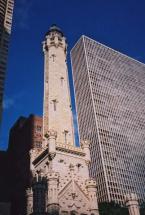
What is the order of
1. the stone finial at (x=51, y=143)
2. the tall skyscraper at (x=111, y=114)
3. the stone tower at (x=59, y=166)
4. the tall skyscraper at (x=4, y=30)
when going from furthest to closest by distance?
the tall skyscraper at (x=111, y=114) → the tall skyscraper at (x=4, y=30) → the stone finial at (x=51, y=143) → the stone tower at (x=59, y=166)

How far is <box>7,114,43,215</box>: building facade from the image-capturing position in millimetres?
115875

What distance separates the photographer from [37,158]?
5472cm

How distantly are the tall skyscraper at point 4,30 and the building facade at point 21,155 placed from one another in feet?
163

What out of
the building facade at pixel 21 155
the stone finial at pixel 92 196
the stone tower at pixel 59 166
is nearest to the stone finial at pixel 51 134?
the stone tower at pixel 59 166

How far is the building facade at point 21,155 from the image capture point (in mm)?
115875

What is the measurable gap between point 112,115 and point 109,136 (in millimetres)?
14985

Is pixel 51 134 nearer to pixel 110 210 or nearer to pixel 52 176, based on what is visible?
pixel 52 176

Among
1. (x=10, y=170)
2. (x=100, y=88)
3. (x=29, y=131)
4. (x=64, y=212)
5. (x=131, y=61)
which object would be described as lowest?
(x=64, y=212)

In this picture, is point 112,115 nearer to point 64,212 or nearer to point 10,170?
point 10,170

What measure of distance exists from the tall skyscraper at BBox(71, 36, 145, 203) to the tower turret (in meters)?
77.8

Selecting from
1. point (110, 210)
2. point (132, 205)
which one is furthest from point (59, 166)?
point (110, 210)

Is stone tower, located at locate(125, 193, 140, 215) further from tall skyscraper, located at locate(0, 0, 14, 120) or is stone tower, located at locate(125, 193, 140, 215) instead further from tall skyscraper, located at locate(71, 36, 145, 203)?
tall skyscraper, located at locate(71, 36, 145, 203)

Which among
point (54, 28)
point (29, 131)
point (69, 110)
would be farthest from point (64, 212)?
point (29, 131)

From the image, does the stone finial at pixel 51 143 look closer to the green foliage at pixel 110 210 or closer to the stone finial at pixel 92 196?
the stone finial at pixel 92 196
